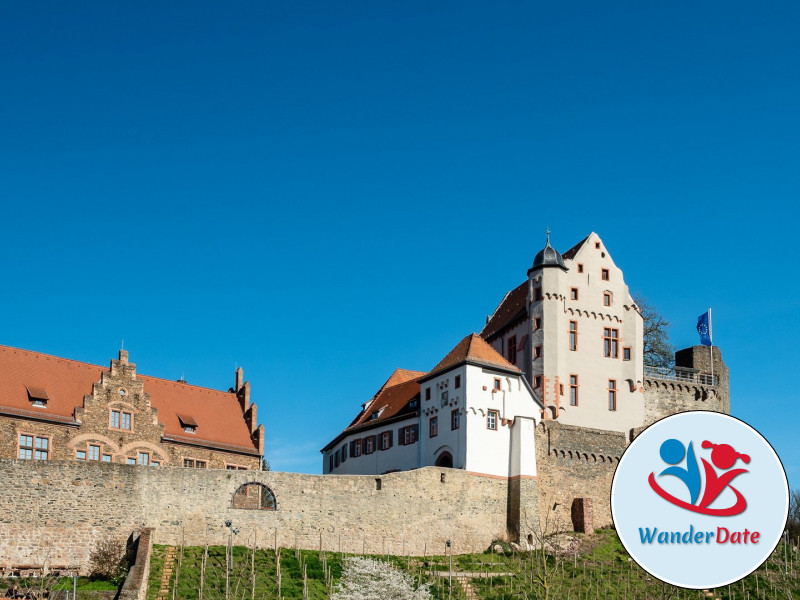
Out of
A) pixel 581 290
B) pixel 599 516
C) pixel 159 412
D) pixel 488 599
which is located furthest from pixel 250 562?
pixel 581 290

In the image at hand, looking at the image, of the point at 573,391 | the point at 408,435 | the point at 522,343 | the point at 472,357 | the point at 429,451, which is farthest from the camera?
the point at 522,343

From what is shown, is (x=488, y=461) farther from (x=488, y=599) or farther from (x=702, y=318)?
(x=702, y=318)

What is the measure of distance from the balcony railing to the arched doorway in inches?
601

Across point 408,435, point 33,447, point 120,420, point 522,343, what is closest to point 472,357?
point 408,435

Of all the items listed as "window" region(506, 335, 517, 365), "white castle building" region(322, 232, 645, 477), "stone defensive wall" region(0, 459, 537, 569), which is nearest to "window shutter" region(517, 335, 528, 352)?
"white castle building" region(322, 232, 645, 477)

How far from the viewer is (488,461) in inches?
2218

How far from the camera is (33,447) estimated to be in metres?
51.5

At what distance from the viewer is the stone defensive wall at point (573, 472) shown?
57.9m

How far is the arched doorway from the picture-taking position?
56.8 m

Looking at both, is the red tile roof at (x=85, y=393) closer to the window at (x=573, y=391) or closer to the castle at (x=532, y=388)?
the castle at (x=532, y=388)

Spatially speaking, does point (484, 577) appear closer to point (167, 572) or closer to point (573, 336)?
point (167, 572)

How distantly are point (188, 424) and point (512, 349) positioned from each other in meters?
19.0

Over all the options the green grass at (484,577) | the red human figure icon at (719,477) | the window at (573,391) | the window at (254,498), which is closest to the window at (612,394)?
the window at (573,391)

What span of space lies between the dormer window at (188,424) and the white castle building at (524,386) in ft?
33.3
